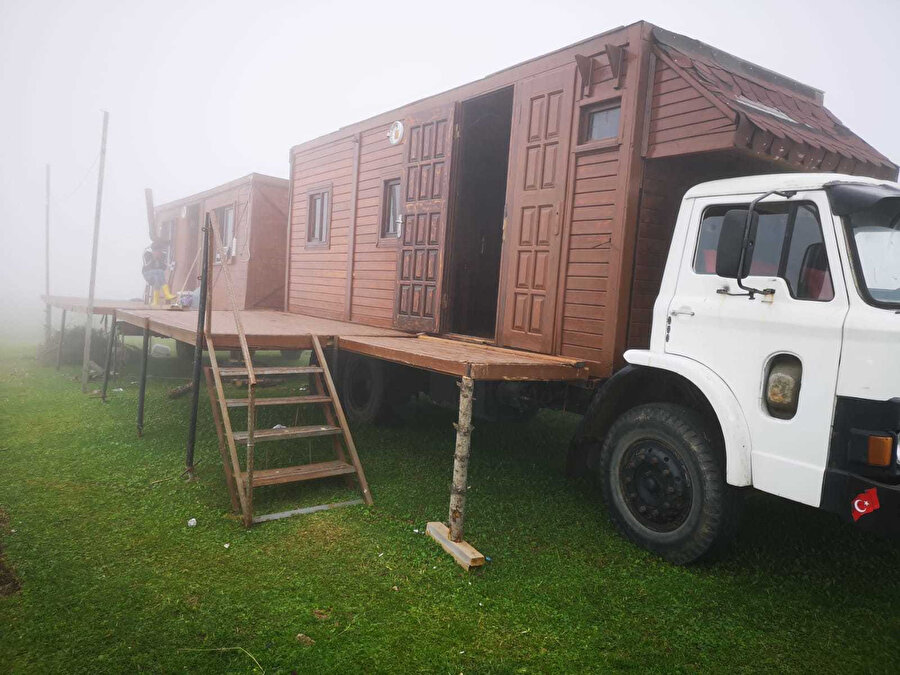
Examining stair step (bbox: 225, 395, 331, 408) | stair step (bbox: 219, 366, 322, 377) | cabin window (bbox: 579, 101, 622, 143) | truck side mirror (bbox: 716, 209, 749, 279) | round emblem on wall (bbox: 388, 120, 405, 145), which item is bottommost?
stair step (bbox: 225, 395, 331, 408)

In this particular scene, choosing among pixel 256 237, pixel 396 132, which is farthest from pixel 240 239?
pixel 396 132

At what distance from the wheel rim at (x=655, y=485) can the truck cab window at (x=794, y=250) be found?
115cm

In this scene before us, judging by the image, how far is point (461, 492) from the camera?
363cm

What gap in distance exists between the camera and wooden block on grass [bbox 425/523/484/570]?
343 cm

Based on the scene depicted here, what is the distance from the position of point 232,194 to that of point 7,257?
56.6m

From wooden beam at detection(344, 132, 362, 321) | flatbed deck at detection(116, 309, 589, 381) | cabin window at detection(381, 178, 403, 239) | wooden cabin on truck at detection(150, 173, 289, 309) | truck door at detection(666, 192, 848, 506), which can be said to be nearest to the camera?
truck door at detection(666, 192, 848, 506)

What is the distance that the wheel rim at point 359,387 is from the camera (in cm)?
689

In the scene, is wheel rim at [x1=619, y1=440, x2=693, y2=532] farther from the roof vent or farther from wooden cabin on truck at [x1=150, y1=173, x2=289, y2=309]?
wooden cabin on truck at [x1=150, y1=173, x2=289, y2=309]

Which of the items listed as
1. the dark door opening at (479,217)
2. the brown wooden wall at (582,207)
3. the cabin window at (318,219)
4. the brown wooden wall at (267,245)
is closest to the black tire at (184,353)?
the brown wooden wall at (267,245)

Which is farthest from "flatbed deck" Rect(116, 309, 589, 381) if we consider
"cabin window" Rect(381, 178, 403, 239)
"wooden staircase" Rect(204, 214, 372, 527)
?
"cabin window" Rect(381, 178, 403, 239)

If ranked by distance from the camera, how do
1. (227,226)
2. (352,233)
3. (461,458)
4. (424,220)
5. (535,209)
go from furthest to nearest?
(227,226), (352,233), (424,220), (535,209), (461,458)

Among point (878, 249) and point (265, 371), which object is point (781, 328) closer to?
point (878, 249)

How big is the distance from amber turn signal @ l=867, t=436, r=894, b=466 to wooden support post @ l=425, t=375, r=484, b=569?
6.45 ft

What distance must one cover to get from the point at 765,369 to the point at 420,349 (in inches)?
98.2
